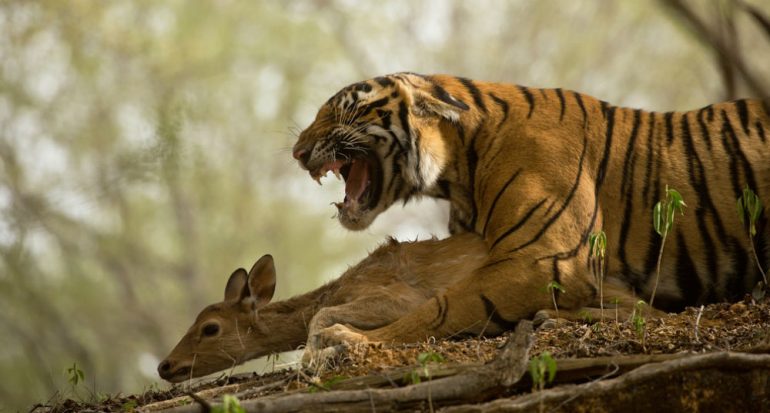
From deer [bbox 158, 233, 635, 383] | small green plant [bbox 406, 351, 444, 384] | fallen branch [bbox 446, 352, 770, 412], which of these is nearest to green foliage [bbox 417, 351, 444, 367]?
small green plant [bbox 406, 351, 444, 384]

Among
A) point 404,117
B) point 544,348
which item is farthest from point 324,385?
point 404,117

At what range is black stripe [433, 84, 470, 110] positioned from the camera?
6500 mm

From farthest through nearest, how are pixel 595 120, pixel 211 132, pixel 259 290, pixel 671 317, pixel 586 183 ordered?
pixel 211 132 < pixel 259 290 < pixel 595 120 < pixel 586 183 < pixel 671 317

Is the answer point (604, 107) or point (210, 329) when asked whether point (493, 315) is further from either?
point (210, 329)

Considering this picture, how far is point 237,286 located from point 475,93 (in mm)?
2047

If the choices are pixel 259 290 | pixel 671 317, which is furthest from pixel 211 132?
pixel 671 317

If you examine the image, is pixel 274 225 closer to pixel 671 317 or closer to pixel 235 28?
pixel 235 28

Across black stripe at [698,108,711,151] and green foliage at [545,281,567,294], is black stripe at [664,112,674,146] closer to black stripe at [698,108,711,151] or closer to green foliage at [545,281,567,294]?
black stripe at [698,108,711,151]

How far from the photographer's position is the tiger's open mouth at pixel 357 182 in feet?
21.6

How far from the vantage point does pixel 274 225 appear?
25.4 meters

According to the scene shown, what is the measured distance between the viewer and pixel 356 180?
6.74 metres

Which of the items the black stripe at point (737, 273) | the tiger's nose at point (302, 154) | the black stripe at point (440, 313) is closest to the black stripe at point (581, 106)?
the black stripe at point (737, 273)

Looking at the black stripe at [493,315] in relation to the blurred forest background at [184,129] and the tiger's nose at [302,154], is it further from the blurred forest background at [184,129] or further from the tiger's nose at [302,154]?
the blurred forest background at [184,129]

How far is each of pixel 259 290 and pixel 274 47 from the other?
18.9m
